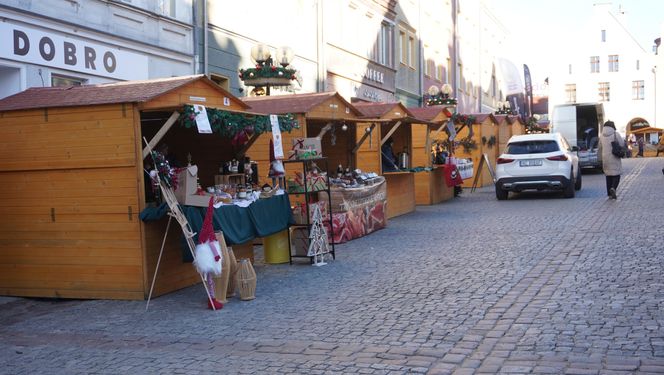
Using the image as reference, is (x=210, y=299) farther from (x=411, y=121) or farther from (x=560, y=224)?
(x=411, y=121)

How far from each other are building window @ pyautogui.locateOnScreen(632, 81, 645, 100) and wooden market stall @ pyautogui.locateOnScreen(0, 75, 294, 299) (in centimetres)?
7196

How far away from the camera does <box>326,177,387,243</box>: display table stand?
512 inches

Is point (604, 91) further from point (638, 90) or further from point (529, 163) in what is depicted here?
point (529, 163)

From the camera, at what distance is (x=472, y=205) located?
1986 centimetres

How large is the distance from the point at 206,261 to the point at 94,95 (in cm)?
253

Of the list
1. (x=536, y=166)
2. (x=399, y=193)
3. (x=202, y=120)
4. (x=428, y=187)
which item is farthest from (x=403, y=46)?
(x=202, y=120)

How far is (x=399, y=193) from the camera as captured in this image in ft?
58.1

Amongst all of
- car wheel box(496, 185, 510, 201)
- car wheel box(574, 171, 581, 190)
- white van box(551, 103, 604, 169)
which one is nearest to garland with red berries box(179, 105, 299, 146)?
car wheel box(496, 185, 510, 201)

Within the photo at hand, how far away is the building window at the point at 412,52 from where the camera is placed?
3376cm

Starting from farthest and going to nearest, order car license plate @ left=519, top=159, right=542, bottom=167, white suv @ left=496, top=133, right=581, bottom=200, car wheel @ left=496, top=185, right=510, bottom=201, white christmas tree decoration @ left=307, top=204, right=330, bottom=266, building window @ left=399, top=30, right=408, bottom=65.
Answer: building window @ left=399, top=30, right=408, bottom=65 → car wheel @ left=496, top=185, right=510, bottom=201 → car license plate @ left=519, top=159, right=542, bottom=167 → white suv @ left=496, top=133, right=581, bottom=200 → white christmas tree decoration @ left=307, top=204, right=330, bottom=266

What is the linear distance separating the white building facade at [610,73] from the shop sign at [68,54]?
6566 cm

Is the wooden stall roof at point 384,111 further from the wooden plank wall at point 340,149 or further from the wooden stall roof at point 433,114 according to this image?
the wooden stall roof at point 433,114

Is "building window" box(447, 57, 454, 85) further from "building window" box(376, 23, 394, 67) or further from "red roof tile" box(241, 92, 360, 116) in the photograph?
"red roof tile" box(241, 92, 360, 116)

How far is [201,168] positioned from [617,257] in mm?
6122
